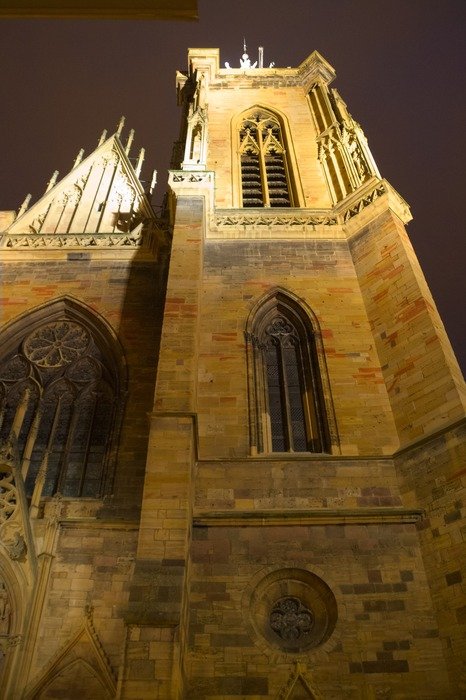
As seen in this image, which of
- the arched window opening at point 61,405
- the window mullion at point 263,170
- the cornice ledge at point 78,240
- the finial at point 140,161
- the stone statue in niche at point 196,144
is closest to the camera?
the arched window opening at point 61,405

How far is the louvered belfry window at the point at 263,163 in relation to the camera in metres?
15.2

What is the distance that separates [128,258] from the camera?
12.6 meters

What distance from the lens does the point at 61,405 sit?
10102 millimetres

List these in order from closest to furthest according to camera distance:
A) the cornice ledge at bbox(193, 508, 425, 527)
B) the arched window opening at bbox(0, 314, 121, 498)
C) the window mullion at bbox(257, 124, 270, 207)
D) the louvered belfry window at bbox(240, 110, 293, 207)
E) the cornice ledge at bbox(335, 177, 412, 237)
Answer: the cornice ledge at bbox(193, 508, 425, 527) < the arched window opening at bbox(0, 314, 121, 498) < the cornice ledge at bbox(335, 177, 412, 237) < the window mullion at bbox(257, 124, 270, 207) < the louvered belfry window at bbox(240, 110, 293, 207)

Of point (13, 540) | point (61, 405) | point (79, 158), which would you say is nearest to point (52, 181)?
point (79, 158)

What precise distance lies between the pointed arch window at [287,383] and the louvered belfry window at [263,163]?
196 inches

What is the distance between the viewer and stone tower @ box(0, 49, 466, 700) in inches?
252

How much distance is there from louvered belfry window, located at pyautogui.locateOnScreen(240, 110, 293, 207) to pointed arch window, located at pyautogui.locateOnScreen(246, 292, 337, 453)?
499 centimetres

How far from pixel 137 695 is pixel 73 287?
28.3 ft

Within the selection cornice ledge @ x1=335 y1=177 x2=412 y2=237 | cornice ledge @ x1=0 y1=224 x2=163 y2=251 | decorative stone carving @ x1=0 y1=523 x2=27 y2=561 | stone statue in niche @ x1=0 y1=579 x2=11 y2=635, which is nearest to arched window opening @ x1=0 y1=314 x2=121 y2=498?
decorative stone carving @ x1=0 y1=523 x2=27 y2=561

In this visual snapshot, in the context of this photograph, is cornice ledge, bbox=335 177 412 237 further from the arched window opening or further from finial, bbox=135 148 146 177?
finial, bbox=135 148 146 177

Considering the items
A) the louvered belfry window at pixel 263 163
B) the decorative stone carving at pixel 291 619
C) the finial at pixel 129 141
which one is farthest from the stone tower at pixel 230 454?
the finial at pixel 129 141

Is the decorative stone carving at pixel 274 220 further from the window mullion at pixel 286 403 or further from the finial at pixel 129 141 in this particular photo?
the finial at pixel 129 141

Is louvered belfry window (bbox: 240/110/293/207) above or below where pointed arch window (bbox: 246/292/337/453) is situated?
above
